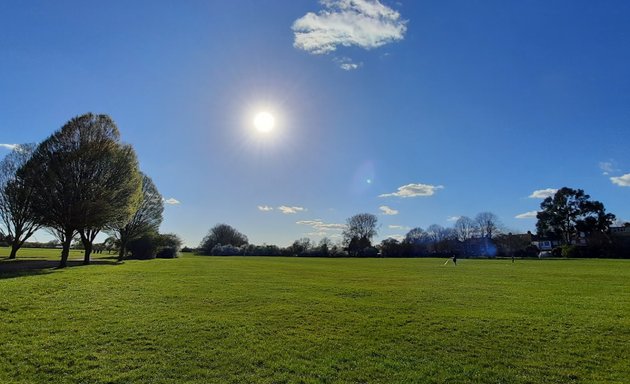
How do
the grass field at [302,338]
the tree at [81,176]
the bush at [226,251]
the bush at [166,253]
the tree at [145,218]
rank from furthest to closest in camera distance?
the bush at [226,251], the bush at [166,253], the tree at [145,218], the tree at [81,176], the grass field at [302,338]

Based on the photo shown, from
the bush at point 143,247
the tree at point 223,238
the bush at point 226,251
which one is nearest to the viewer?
the bush at point 143,247

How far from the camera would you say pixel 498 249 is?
134 meters

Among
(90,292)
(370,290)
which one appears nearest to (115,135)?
(90,292)

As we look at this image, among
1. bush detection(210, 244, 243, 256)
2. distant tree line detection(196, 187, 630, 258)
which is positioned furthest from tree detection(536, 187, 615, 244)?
bush detection(210, 244, 243, 256)

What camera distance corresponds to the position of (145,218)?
220 ft

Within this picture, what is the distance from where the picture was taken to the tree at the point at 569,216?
361 feet

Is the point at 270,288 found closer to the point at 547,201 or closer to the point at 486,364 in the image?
the point at 486,364

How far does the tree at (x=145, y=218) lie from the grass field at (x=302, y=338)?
4834cm

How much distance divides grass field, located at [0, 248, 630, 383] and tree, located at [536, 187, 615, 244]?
11191cm

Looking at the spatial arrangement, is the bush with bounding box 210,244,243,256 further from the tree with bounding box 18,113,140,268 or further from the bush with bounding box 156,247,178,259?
the tree with bounding box 18,113,140,268

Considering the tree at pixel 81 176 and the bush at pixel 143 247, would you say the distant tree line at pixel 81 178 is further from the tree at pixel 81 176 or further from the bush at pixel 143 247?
the bush at pixel 143 247

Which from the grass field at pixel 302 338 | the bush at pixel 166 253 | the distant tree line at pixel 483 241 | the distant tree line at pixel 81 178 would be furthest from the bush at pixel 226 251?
the grass field at pixel 302 338

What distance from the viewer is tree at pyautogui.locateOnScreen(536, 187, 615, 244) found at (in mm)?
110125

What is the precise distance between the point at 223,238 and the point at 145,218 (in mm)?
85639
